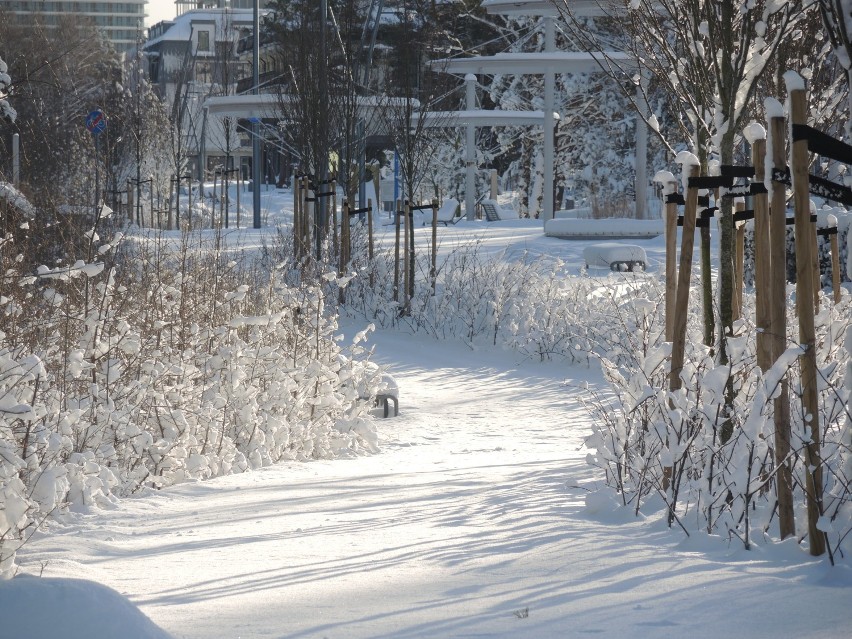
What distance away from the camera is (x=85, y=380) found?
580 centimetres

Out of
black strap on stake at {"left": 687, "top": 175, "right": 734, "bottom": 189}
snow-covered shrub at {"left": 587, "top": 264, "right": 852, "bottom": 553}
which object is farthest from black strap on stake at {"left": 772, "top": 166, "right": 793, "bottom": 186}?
black strap on stake at {"left": 687, "top": 175, "right": 734, "bottom": 189}

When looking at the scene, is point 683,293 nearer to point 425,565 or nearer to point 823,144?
point 823,144

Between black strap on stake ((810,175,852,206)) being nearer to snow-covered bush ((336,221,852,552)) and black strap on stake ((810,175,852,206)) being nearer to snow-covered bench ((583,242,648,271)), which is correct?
snow-covered bush ((336,221,852,552))

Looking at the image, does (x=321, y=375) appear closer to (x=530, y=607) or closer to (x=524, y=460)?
(x=524, y=460)

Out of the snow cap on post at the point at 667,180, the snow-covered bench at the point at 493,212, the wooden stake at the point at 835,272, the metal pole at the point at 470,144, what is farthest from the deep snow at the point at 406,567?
the snow-covered bench at the point at 493,212

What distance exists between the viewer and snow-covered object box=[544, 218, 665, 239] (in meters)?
20.9

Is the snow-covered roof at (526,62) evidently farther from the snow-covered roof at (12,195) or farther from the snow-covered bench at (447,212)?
the snow-covered roof at (12,195)

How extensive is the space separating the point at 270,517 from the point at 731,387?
2049mm

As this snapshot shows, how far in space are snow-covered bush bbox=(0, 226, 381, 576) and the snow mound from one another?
598 mm

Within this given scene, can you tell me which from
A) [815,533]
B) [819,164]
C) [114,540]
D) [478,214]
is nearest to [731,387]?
[815,533]

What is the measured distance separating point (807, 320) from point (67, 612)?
2394mm

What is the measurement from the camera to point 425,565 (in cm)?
368

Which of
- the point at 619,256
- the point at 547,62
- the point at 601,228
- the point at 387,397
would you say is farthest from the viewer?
the point at 601,228

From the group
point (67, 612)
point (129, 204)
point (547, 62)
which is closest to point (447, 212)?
point (547, 62)
